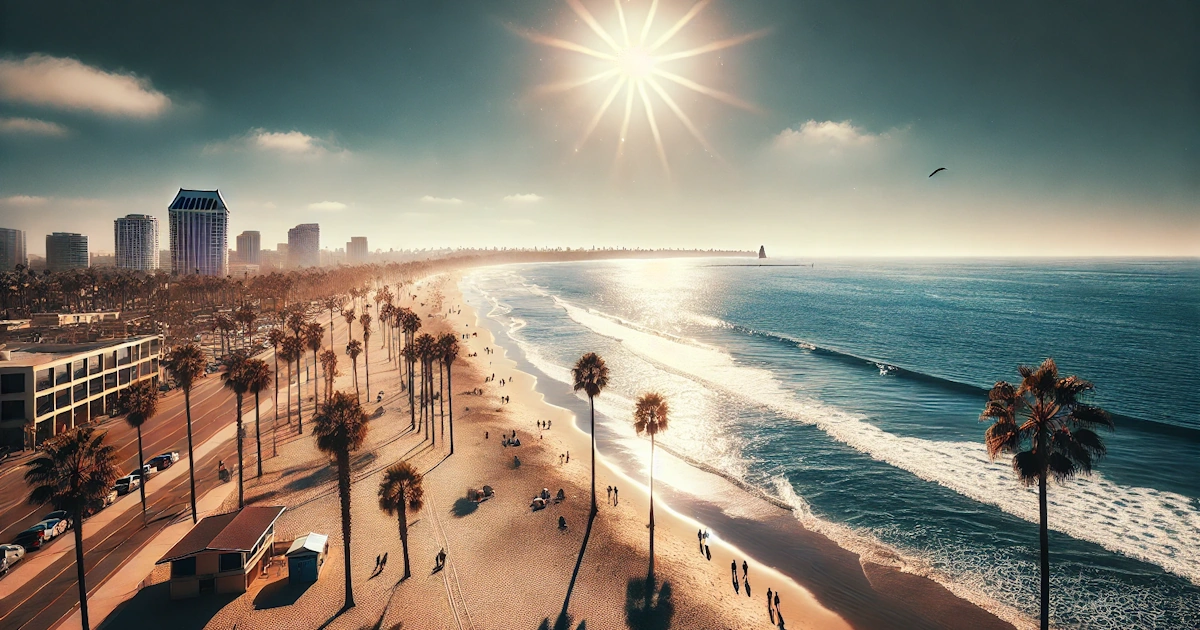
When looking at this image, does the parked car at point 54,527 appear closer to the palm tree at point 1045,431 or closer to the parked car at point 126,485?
the parked car at point 126,485

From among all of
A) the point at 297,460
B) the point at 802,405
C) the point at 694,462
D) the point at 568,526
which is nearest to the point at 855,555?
the point at 694,462

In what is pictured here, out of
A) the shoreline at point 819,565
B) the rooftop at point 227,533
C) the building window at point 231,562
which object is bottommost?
the shoreline at point 819,565

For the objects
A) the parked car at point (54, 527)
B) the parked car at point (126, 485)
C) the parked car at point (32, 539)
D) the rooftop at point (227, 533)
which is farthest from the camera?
the parked car at point (126, 485)

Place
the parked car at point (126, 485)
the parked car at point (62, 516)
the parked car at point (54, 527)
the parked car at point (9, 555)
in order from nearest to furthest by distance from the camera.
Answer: the parked car at point (9, 555)
the parked car at point (54, 527)
the parked car at point (62, 516)
the parked car at point (126, 485)

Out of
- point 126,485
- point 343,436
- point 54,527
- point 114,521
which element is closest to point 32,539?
point 54,527

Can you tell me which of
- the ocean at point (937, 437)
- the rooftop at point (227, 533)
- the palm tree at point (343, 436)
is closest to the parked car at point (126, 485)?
the rooftop at point (227, 533)

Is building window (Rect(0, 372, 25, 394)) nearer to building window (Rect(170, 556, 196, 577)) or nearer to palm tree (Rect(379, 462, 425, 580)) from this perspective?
building window (Rect(170, 556, 196, 577))

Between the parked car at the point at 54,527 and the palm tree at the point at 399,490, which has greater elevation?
the palm tree at the point at 399,490
